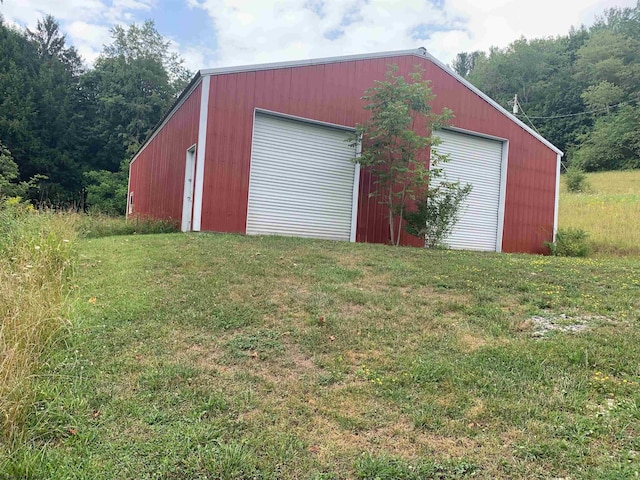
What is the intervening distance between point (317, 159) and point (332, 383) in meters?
8.01

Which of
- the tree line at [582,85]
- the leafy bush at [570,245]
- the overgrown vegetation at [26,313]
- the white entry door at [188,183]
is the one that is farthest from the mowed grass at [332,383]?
the tree line at [582,85]

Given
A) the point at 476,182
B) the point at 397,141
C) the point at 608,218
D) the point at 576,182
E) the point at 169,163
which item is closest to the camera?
the point at 397,141

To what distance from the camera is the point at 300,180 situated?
10.2 m

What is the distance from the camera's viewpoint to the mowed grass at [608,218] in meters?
13.5

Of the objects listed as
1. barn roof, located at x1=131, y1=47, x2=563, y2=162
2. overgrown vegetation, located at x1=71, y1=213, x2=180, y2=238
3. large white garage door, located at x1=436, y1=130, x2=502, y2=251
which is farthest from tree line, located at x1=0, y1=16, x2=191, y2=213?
large white garage door, located at x1=436, y1=130, x2=502, y2=251

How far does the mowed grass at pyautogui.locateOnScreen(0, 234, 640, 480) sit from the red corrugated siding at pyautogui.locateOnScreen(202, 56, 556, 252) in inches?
169

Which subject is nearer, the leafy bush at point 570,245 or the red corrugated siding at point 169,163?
the red corrugated siding at point 169,163

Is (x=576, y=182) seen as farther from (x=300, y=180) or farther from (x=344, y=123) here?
(x=300, y=180)

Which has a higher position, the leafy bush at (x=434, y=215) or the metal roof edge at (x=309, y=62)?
the metal roof edge at (x=309, y=62)

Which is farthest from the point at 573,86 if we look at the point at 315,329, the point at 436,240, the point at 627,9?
the point at 315,329

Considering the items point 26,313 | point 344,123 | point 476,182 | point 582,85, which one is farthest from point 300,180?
point 582,85

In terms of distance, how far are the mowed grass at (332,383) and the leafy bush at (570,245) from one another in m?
8.44

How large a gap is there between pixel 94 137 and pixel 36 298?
105 feet

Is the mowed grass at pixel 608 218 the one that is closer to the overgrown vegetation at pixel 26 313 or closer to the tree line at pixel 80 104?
the overgrown vegetation at pixel 26 313
